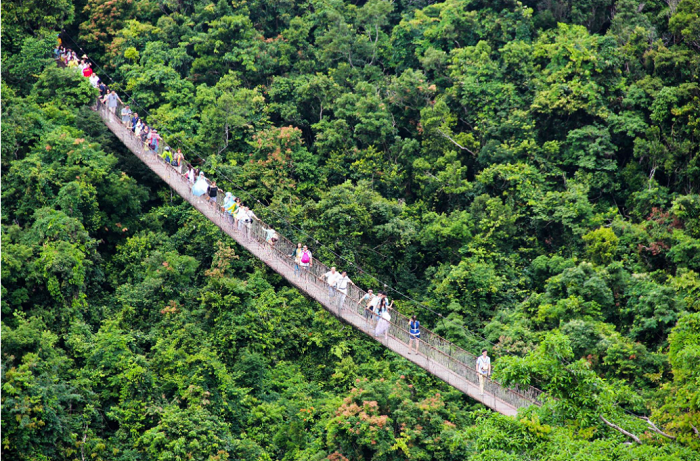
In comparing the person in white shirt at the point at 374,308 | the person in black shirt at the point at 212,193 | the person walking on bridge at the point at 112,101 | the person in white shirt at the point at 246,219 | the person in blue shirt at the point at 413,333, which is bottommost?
the person in blue shirt at the point at 413,333

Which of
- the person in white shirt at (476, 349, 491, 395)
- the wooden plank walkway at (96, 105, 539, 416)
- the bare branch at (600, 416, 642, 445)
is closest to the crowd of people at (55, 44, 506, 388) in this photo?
the person in white shirt at (476, 349, 491, 395)

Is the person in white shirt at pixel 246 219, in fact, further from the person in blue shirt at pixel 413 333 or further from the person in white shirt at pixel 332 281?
the person in blue shirt at pixel 413 333

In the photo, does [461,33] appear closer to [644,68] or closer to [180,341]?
[644,68]

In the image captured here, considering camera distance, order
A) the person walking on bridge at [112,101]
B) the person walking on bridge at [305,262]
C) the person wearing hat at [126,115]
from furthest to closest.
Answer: the person walking on bridge at [112,101], the person wearing hat at [126,115], the person walking on bridge at [305,262]

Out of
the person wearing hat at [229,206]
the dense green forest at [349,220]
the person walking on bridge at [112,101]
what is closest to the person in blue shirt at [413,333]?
the dense green forest at [349,220]

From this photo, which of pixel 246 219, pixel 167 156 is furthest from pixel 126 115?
pixel 246 219

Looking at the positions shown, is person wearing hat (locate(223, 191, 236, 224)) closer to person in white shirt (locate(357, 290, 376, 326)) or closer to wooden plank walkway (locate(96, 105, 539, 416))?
wooden plank walkway (locate(96, 105, 539, 416))

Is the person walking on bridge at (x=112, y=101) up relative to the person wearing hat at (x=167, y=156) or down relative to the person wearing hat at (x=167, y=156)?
up
